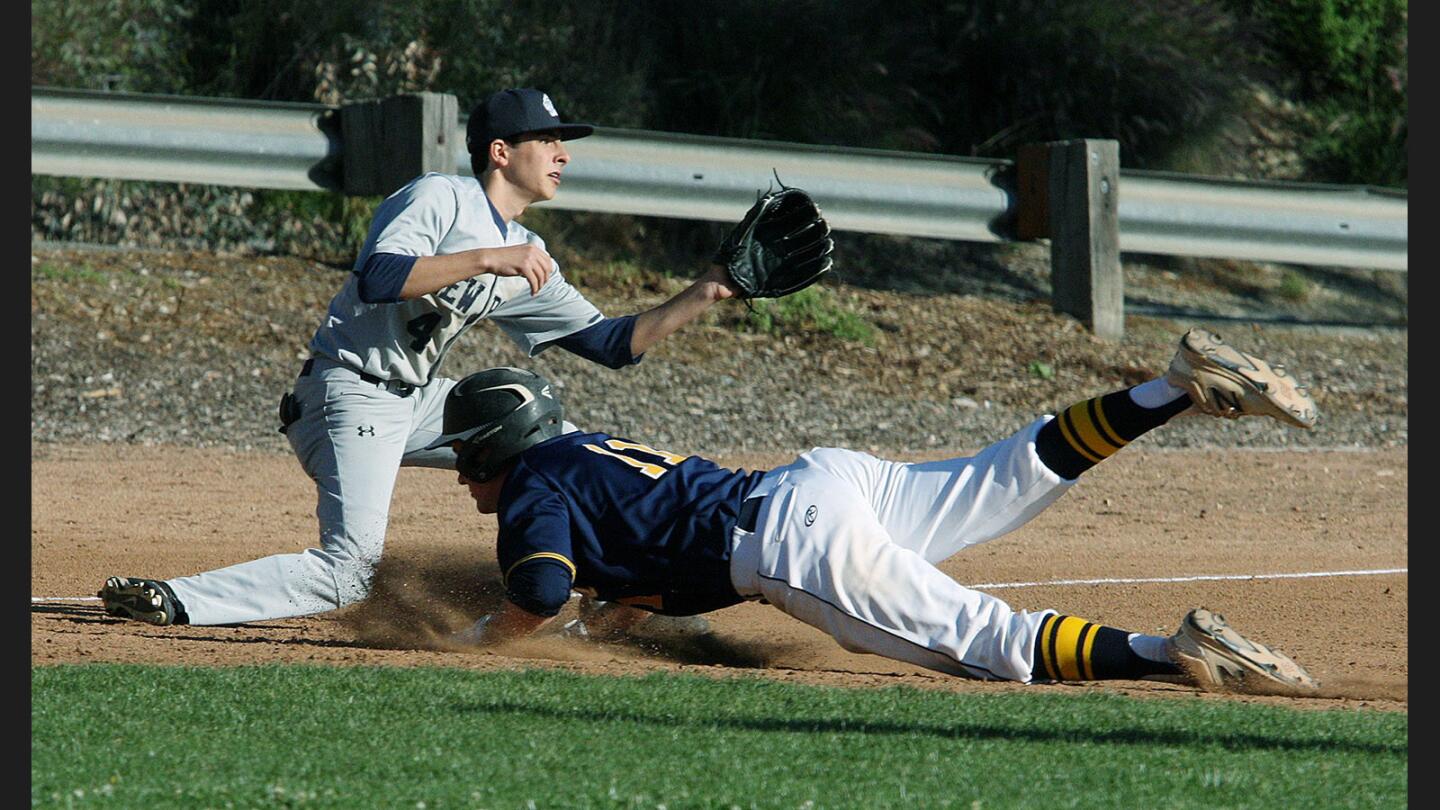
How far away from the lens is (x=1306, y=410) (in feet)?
16.7

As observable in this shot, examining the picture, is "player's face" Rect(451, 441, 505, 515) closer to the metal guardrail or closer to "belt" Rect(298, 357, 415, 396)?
"belt" Rect(298, 357, 415, 396)

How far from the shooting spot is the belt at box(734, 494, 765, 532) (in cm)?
496

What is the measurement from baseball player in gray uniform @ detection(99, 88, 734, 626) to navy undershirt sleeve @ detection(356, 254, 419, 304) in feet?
0.05

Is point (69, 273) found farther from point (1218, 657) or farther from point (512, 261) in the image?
point (1218, 657)

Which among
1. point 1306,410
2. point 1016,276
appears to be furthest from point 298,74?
point 1306,410

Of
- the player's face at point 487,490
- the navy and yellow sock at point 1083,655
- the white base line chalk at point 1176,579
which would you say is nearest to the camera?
the navy and yellow sock at point 1083,655

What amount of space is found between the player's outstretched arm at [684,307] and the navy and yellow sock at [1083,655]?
1.58 meters

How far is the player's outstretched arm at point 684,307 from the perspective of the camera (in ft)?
18.6

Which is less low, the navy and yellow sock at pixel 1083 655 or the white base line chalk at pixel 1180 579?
the navy and yellow sock at pixel 1083 655

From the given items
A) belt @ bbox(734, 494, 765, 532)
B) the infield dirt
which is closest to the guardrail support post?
the infield dirt

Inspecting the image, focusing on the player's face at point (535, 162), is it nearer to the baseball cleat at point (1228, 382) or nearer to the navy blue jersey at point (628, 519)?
the navy blue jersey at point (628, 519)

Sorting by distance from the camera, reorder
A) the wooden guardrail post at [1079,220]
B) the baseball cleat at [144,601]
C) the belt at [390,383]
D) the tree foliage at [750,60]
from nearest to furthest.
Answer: the baseball cleat at [144,601] < the belt at [390,383] < the wooden guardrail post at [1079,220] < the tree foliage at [750,60]

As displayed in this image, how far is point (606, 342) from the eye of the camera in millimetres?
6020

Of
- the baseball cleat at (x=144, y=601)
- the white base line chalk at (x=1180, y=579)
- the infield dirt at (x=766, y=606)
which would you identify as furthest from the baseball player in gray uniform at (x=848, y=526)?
the white base line chalk at (x=1180, y=579)
